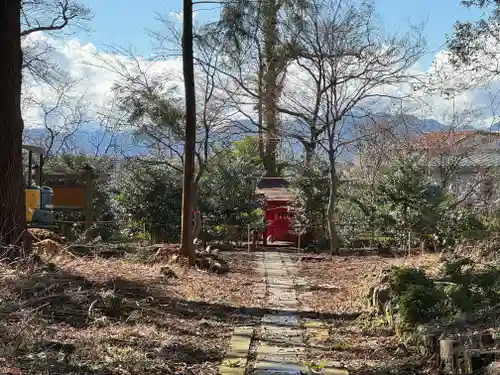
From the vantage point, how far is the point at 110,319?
7305 mm

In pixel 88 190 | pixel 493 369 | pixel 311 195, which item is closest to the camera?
pixel 493 369

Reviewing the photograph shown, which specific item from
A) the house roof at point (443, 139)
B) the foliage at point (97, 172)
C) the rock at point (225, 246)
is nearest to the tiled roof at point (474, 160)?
the house roof at point (443, 139)

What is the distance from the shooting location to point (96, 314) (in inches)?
289

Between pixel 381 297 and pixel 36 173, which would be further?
pixel 36 173

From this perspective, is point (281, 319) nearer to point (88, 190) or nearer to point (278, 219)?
point (88, 190)

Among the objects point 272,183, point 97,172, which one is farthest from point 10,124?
point 272,183

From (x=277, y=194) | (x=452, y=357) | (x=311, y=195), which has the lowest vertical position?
(x=452, y=357)

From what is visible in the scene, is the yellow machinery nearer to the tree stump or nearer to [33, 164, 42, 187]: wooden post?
[33, 164, 42, 187]: wooden post

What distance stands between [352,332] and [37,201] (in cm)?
1091

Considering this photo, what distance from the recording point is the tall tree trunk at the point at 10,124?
9.92 m

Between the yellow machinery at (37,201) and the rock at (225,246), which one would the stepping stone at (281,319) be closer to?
the yellow machinery at (37,201)

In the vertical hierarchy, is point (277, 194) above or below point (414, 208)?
above

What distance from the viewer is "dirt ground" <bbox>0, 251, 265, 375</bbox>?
5.46 m

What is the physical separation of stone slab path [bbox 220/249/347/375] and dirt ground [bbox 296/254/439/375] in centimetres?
21
